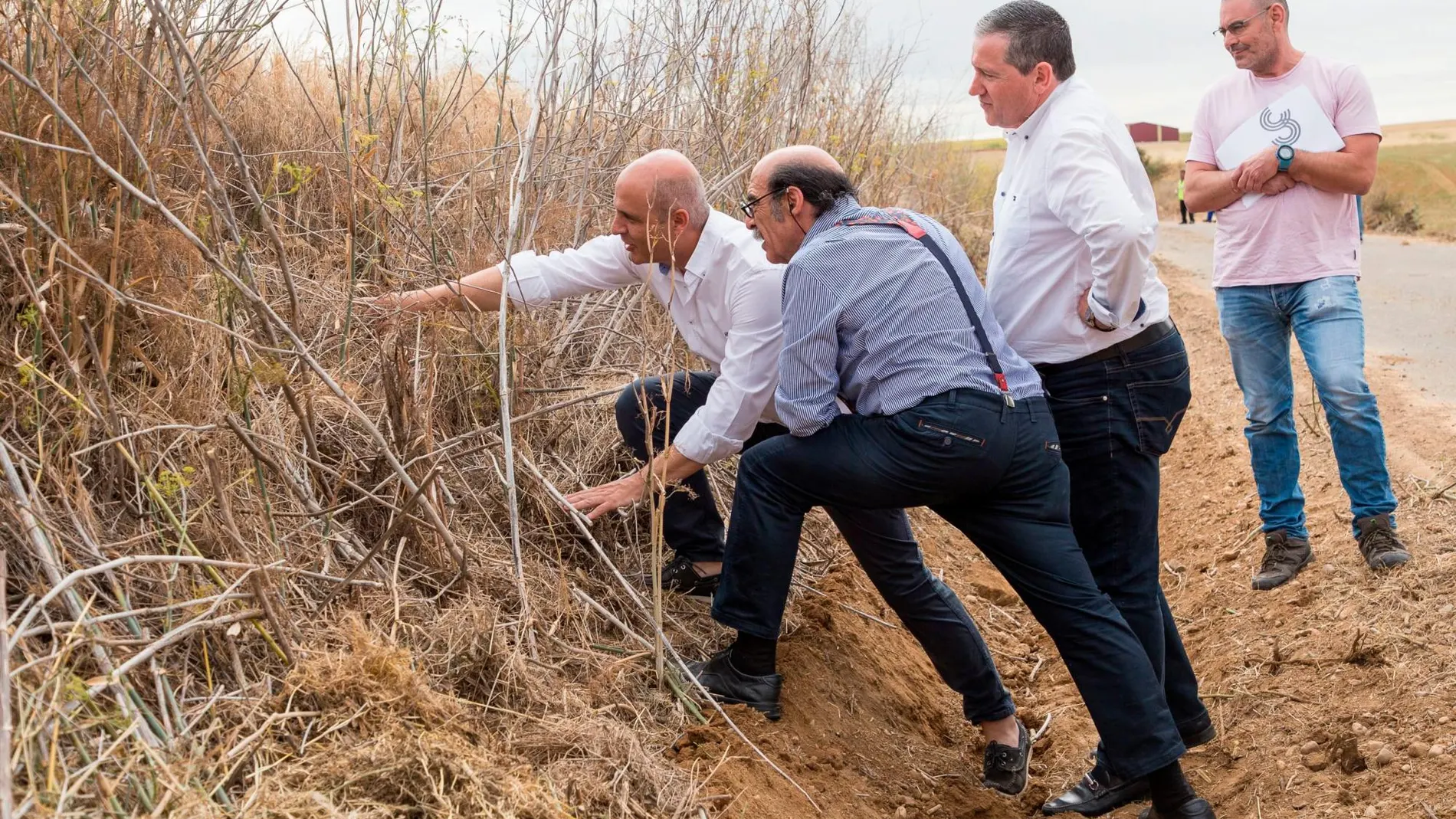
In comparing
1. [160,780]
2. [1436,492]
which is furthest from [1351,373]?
[160,780]

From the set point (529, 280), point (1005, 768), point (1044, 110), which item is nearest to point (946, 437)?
point (1044, 110)

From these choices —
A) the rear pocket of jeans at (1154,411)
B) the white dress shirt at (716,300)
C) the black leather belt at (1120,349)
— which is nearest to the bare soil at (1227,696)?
the white dress shirt at (716,300)

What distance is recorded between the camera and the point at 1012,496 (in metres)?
3.37

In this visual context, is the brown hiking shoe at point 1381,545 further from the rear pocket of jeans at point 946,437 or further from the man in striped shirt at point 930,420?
the rear pocket of jeans at point 946,437

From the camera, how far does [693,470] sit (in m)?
3.81

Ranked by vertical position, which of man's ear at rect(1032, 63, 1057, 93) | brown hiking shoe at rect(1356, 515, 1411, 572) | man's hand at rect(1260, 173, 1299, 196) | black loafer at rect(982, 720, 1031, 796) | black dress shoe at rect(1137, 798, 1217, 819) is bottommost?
black loafer at rect(982, 720, 1031, 796)

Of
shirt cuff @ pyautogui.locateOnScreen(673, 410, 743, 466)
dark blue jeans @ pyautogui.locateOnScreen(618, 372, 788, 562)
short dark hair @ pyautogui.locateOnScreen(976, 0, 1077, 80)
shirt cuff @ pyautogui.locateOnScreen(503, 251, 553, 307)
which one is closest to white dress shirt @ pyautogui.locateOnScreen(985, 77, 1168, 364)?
short dark hair @ pyautogui.locateOnScreen(976, 0, 1077, 80)

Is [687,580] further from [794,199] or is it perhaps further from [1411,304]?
[1411,304]

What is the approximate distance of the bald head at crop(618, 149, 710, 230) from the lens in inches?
152

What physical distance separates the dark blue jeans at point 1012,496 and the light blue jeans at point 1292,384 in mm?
1659

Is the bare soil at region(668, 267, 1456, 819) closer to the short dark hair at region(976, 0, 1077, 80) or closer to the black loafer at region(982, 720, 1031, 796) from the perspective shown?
the black loafer at region(982, 720, 1031, 796)

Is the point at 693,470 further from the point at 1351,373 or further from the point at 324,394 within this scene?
the point at 1351,373

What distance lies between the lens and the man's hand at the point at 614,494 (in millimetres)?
3773

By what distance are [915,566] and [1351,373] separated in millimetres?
1812
